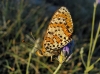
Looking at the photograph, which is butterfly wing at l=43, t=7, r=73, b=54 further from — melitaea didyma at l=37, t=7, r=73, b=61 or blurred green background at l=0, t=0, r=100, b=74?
blurred green background at l=0, t=0, r=100, b=74

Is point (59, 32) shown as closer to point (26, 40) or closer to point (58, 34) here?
point (58, 34)

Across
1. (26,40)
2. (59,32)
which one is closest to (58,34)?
(59,32)

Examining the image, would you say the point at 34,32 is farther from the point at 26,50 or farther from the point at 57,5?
the point at 57,5

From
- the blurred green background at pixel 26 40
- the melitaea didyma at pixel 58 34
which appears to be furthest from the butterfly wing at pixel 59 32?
the blurred green background at pixel 26 40

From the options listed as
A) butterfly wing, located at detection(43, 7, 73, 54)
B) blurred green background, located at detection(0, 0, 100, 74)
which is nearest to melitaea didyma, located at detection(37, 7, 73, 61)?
butterfly wing, located at detection(43, 7, 73, 54)

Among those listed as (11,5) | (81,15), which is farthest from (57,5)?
(11,5)

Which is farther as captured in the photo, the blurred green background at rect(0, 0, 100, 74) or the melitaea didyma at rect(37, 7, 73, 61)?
the blurred green background at rect(0, 0, 100, 74)

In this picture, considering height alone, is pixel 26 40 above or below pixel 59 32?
below

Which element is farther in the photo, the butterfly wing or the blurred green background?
the blurred green background
